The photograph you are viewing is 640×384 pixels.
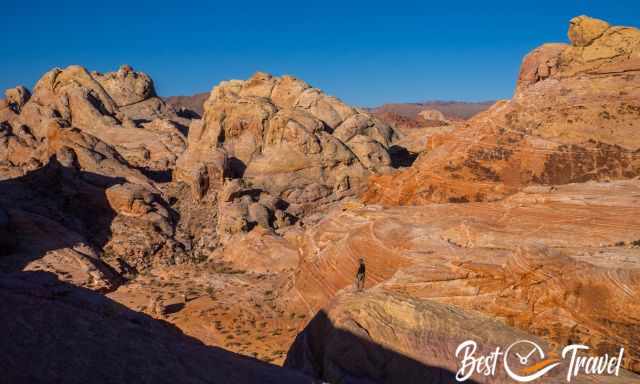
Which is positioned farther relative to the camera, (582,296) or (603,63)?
(603,63)

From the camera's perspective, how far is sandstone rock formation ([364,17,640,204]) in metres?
21.5

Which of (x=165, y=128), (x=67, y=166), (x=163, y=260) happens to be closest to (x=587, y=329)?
(x=163, y=260)

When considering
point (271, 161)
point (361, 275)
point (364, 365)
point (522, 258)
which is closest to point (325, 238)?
point (361, 275)

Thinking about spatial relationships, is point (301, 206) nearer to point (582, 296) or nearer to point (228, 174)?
point (228, 174)

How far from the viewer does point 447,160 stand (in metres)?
23.9

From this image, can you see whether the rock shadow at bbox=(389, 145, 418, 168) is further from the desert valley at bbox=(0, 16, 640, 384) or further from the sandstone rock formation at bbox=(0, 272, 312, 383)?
the sandstone rock formation at bbox=(0, 272, 312, 383)

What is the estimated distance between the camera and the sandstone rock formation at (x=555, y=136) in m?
21.5

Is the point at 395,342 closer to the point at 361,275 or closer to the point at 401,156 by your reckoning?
the point at 361,275

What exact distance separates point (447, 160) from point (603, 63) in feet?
29.8

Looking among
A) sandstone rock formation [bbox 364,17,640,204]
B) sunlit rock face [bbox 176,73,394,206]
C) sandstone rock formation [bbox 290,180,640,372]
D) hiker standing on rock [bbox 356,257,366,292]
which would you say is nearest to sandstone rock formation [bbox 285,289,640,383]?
sandstone rock formation [bbox 290,180,640,372]

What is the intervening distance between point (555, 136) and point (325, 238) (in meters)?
11.6

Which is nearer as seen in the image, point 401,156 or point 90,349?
point 90,349

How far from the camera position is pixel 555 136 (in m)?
22.3

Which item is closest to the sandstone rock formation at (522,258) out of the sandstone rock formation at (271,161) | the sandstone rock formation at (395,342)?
the sandstone rock formation at (395,342)
